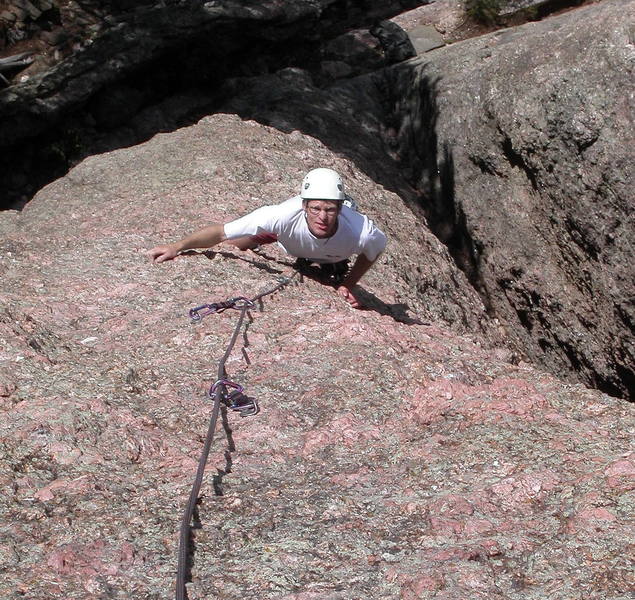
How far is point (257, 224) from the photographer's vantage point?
5863mm

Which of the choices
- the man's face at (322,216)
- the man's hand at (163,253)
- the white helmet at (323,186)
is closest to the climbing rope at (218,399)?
the man's face at (322,216)

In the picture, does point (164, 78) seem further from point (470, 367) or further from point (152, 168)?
point (470, 367)

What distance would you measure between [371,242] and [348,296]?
0.41 metres

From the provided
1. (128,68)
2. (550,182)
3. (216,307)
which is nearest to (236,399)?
(216,307)

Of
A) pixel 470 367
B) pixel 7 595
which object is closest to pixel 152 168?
pixel 470 367

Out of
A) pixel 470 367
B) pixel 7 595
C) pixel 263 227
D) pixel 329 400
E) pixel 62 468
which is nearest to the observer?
pixel 7 595

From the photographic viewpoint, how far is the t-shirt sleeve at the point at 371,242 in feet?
19.2

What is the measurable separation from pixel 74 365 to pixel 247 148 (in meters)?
3.95

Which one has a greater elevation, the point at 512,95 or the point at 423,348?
the point at 512,95

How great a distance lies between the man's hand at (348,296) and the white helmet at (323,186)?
2.33 feet

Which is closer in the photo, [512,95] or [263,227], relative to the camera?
[263,227]

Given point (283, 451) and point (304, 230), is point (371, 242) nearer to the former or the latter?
point (304, 230)

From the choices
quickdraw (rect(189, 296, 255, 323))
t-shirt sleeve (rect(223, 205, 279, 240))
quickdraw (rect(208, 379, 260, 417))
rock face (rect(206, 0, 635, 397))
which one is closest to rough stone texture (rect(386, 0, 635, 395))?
rock face (rect(206, 0, 635, 397))

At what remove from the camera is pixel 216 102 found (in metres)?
10.5
